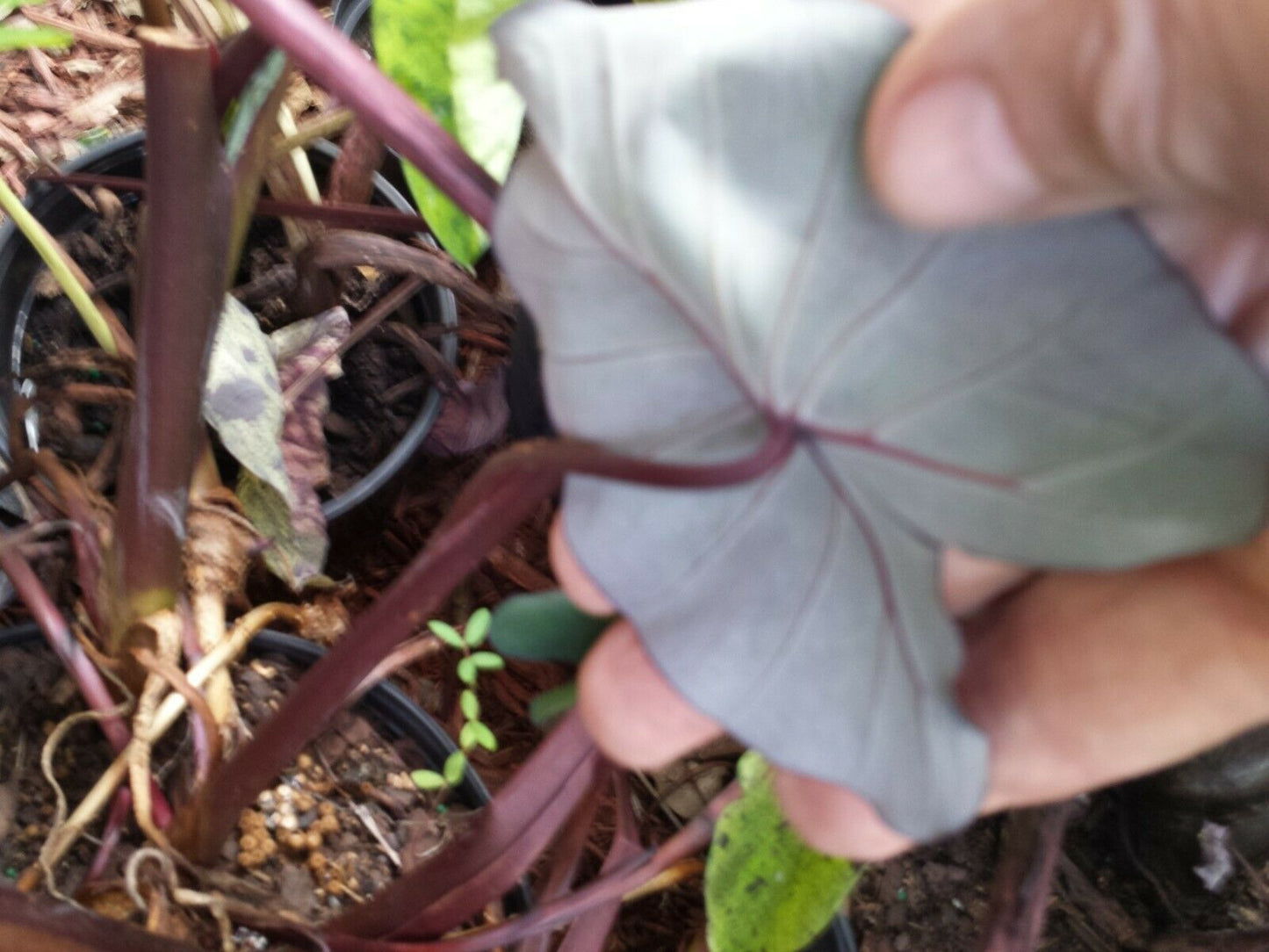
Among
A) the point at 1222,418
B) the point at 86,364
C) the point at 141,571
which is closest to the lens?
the point at 1222,418

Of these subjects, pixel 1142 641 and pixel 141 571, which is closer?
pixel 1142 641

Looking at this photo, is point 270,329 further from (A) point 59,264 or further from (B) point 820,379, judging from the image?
(B) point 820,379

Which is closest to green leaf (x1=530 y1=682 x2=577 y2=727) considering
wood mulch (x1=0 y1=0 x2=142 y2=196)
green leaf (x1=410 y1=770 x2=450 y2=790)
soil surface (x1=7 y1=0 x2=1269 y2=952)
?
green leaf (x1=410 y1=770 x2=450 y2=790)

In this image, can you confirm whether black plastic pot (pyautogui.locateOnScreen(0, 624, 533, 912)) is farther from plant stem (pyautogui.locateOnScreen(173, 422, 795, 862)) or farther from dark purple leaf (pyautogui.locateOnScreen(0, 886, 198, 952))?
dark purple leaf (pyautogui.locateOnScreen(0, 886, 198, 952))

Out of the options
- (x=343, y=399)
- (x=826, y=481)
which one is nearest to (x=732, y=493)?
(x=826, y=481)

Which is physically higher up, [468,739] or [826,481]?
[826,481]

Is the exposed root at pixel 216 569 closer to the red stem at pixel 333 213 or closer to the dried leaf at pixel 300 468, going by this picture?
the dried leaf at pixel 300 468

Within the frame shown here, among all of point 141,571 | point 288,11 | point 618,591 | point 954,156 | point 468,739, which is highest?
point 288,11

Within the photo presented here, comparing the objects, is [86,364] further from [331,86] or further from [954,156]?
[954,156]
